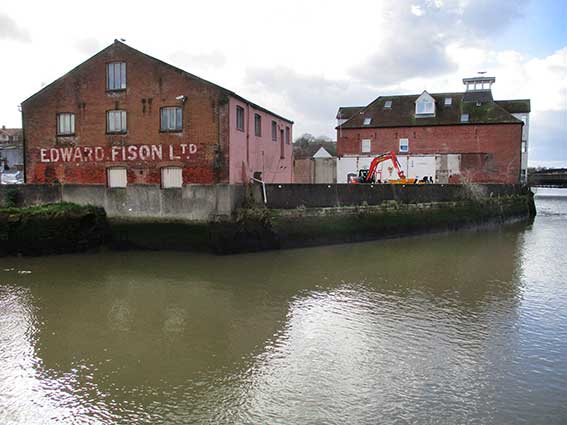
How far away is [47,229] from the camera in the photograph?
632 inches

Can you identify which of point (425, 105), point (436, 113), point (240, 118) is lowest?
point (240, 118)

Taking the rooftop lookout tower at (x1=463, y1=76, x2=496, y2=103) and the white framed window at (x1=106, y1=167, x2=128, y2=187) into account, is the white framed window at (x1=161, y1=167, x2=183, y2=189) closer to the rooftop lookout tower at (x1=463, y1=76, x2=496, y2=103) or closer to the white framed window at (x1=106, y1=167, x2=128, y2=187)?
the white framed window at (x1=106, y1=167, x2=128, y2=187)

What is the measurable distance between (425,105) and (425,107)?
183mm

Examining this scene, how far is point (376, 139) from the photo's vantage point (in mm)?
38156

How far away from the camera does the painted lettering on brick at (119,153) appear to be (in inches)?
715

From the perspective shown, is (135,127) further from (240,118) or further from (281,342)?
(281,342)

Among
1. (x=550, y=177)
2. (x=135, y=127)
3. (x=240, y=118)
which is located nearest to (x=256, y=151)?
(x=240, y=118)

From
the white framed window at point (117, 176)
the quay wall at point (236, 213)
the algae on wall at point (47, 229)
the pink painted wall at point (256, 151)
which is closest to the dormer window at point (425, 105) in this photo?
the pink painted wall at point (256, 151)

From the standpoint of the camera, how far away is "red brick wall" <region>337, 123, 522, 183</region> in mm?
34344

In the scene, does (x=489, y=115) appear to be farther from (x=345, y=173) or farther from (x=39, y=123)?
(x=39, y=123)

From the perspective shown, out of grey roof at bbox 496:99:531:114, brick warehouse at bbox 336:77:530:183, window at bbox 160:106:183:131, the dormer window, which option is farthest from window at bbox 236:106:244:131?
grey roof at bbox 496:99:531:114

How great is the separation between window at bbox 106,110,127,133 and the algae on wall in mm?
3676

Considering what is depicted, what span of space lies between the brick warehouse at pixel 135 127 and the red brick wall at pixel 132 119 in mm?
37

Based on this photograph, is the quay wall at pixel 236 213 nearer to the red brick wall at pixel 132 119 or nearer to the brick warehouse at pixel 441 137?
the red brick wall at pixel 132 119
